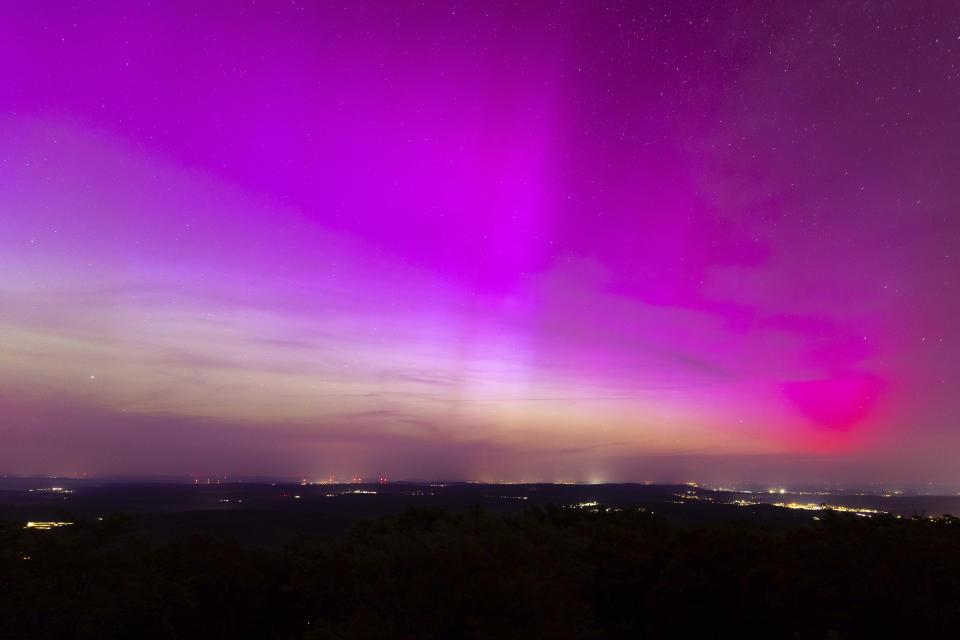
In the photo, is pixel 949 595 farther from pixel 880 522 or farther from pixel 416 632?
pixel 416 632

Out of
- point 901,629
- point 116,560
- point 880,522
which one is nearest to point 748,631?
point 901,629

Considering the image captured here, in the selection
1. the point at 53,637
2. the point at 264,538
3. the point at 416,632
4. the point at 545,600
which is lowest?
the point at 264,538

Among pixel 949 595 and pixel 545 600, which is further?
pixel 949 595

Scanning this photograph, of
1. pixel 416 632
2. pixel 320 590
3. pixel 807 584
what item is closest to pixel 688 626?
pixel 807 584

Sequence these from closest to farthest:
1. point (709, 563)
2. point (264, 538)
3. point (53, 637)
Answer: point (53, 637) < point (709, 563) < point (264, 538)

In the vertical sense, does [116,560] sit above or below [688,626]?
above

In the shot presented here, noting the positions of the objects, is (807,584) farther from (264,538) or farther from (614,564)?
(264,538)

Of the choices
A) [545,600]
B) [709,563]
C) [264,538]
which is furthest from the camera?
[264,538]
